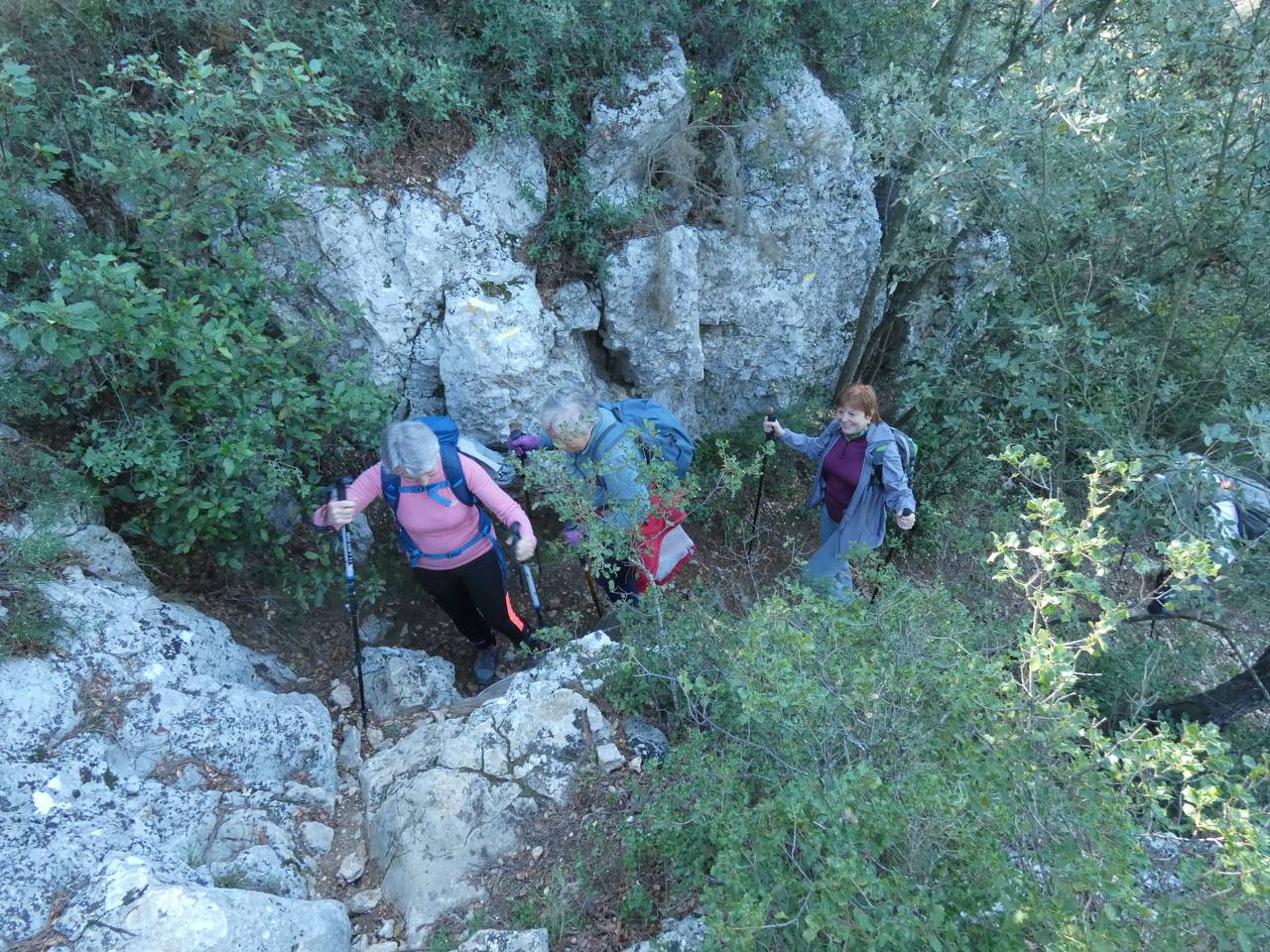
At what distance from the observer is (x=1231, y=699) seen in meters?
5.18

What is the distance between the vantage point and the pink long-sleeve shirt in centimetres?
467

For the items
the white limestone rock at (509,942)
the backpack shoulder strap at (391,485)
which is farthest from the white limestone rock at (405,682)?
the white limestone rock at (509,942)

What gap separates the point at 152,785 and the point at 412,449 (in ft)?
7.28

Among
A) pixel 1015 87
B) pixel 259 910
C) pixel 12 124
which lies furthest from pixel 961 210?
pixel 12 124

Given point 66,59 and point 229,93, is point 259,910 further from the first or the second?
point 66,59

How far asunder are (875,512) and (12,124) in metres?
6.30

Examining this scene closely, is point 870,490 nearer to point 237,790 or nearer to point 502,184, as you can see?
point 502,184

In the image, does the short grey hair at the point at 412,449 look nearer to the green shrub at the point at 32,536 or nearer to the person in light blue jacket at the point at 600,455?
the person in light blue jacket at the point at 600,455

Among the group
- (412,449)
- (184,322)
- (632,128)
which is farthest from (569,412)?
(632,128)

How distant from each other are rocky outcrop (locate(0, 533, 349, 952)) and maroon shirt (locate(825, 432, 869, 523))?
4059mm

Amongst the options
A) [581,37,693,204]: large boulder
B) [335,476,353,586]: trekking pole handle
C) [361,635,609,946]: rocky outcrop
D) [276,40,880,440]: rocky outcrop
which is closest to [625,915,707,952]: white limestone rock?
[361,635,609,946]: rocky outcrop

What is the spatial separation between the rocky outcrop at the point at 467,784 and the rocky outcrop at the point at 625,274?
2.87 meters

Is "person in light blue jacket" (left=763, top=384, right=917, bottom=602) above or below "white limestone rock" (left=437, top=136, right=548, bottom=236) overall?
below

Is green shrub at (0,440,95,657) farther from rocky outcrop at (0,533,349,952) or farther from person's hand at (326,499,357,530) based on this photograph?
person's hand at (326,499,357,530)
